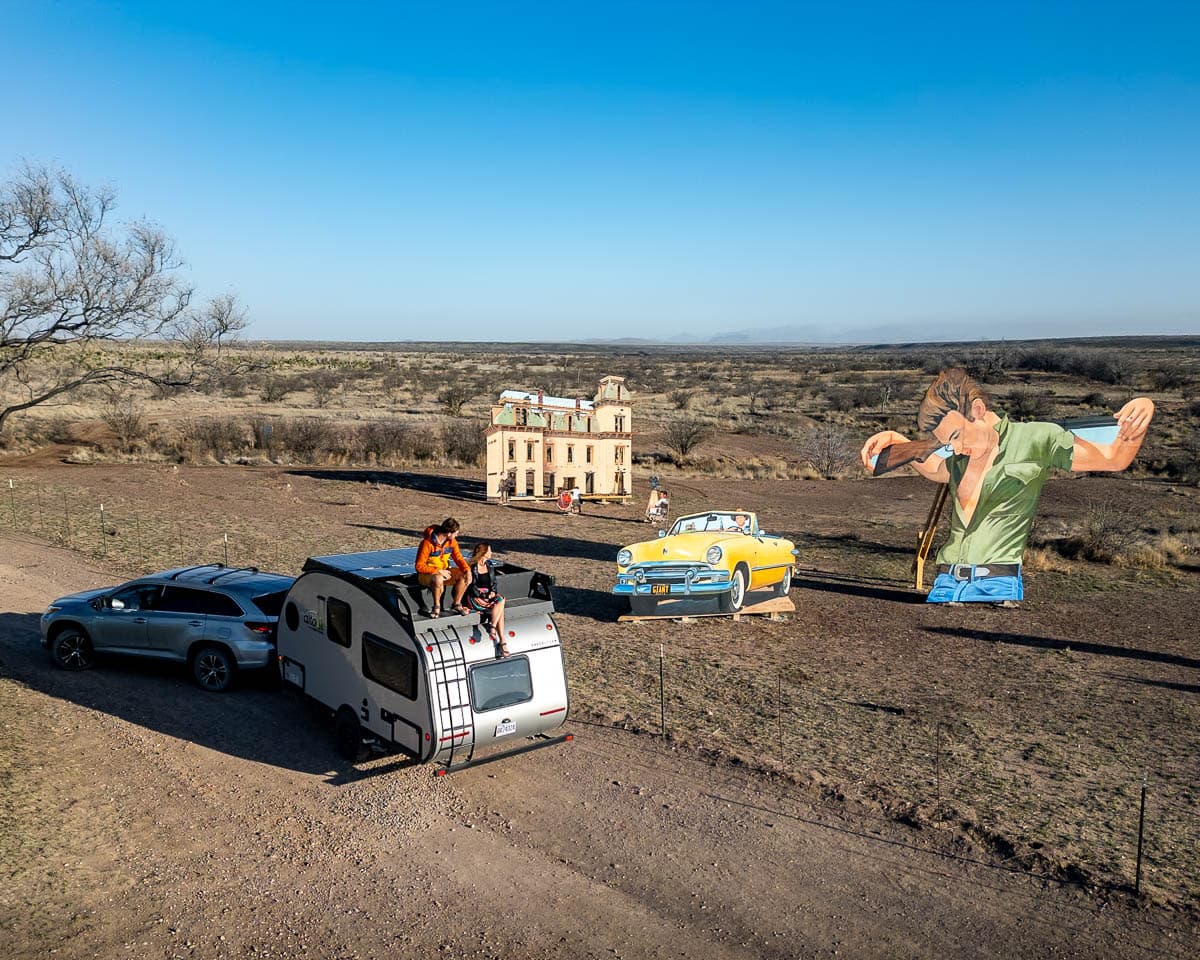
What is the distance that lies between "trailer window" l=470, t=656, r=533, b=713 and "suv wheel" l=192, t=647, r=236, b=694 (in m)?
4.48

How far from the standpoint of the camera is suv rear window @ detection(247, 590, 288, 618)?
12.3m

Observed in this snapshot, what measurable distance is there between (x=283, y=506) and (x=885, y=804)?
21800 millimetres

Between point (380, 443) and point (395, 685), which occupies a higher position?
point (395, 685)

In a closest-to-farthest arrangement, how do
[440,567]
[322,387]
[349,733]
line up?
[440,567]
[349,733]
[322,387]

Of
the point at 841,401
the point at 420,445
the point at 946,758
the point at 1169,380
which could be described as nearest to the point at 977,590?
the point at 946,758

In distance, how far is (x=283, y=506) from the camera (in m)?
27.5

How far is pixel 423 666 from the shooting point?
8.88 m

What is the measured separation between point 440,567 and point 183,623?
184 inches

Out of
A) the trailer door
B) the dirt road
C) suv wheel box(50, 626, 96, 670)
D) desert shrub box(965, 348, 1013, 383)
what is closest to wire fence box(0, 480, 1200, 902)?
the dirt road

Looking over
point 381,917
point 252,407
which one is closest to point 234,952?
point 381,917

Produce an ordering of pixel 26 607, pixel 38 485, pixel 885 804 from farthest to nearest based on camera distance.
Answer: pixel 38 485 < pixel 26 607 < pixel 885 804

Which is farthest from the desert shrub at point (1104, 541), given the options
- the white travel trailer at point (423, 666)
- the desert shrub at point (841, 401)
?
the desert shrub at point (841, 401)

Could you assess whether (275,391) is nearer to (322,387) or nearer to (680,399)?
(322,387)

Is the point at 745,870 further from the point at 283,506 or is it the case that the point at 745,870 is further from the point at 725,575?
the point at 283,506
